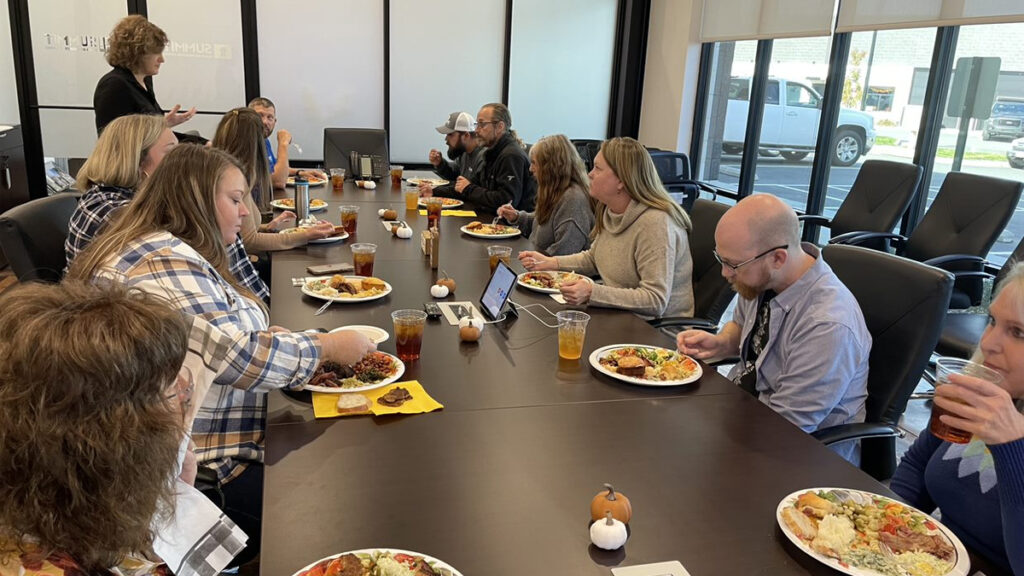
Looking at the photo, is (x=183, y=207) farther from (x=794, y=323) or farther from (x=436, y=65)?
(x=436, y=65)

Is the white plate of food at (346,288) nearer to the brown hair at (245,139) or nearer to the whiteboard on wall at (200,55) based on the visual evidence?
the brown hair at (245,139)

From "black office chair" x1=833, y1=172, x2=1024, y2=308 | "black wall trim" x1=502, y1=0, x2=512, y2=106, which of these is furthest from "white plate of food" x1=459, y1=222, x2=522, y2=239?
"black wall trim" x1=502, y1=0, x2=512, y2=106

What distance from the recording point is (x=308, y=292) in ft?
7.91

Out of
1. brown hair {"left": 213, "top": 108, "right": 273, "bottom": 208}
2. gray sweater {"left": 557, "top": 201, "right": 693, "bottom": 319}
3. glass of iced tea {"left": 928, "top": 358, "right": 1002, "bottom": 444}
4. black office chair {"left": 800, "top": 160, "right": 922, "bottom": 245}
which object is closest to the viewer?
glass of iced tea {"left": 928, "top": 358, "right": 1002, "bottom": 444}

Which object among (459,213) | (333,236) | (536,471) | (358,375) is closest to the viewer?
(536,471)

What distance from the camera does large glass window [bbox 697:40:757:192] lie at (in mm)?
6074

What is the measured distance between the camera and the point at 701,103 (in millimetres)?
6453

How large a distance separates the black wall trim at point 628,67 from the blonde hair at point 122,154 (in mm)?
5214

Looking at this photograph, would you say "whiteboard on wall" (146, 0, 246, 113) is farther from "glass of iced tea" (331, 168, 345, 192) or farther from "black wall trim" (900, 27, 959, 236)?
"black wall trim" (900, 27, 959, 236)

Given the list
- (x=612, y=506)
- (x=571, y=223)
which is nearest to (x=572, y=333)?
(x=612, y=506)

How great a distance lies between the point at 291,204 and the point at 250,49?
2.61 m

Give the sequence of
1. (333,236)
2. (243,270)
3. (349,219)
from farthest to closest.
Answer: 1. (349,219)
2. (333,236)
3. (243,270)

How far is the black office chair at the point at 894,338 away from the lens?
6.29ft

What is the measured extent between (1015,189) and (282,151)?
425 centimetres
